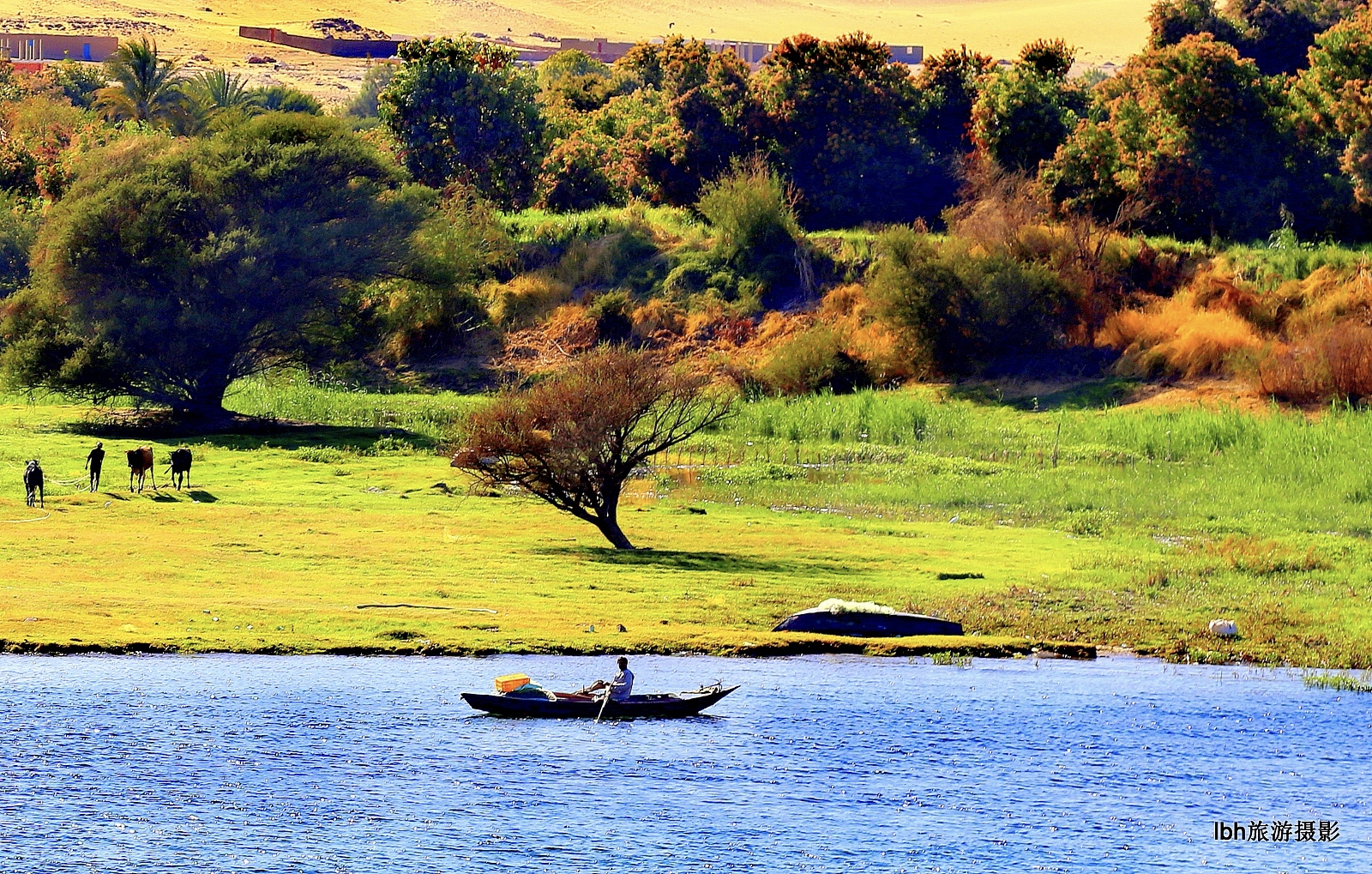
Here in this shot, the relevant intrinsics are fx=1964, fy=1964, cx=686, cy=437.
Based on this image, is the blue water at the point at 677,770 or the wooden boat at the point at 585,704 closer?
the blue water at the point at 677,770

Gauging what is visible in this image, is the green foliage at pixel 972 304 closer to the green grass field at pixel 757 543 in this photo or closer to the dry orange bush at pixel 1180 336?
the dry orange bush at pixel 1180 336

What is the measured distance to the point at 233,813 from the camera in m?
25.2

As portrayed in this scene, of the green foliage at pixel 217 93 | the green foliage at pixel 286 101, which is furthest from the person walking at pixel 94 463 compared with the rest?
the green foliage at pixel 286 101

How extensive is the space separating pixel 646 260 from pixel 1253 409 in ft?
113

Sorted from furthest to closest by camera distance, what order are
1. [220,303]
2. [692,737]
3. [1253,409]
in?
1. [220,303]
2. [1253,409]
3. [692,737]

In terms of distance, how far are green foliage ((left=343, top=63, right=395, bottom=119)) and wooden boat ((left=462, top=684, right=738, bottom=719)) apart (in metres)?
127

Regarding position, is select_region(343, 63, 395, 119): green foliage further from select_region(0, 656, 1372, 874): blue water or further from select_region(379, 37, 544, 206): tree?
select_region(0, 656, 1372, 874): blue water

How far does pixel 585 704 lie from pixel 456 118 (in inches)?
2879

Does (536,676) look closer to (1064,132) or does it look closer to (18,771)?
(18,771)

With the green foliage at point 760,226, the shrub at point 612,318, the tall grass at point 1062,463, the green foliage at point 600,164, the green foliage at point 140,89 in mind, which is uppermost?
the green foliage at point 140,89

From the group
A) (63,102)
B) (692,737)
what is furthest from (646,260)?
(692,737)

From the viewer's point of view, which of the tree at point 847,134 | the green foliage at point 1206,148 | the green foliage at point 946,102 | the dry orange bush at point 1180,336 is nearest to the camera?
the dry orange bush at point 1180,336

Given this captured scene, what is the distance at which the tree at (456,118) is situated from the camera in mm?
99312

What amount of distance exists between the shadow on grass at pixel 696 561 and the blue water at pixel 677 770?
8.27 meters
